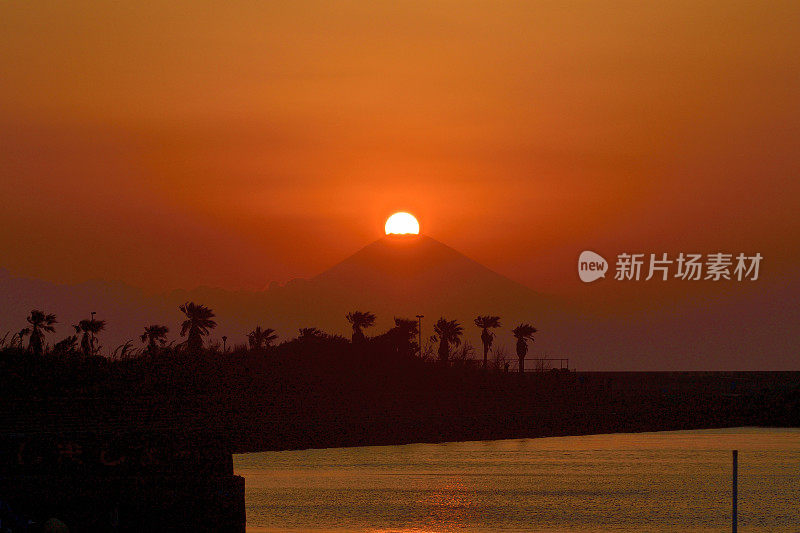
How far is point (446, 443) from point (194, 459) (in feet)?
207

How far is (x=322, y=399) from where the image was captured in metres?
98.6

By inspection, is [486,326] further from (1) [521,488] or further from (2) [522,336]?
(1) [521,488]

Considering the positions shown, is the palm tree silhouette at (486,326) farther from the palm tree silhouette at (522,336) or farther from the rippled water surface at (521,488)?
the rippled water surface at (521,488)

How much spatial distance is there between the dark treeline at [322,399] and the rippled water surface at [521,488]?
17.9 meters

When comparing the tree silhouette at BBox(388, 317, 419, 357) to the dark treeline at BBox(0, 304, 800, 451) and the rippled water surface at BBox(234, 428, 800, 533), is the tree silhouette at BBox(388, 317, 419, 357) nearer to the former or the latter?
the dark treeline at BBox(0, 304, 800, 451)

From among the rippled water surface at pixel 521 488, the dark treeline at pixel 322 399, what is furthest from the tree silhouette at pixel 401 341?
the rippled water surface at pixel 521 488

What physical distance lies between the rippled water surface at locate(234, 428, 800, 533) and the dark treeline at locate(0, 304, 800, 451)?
58.6 ft

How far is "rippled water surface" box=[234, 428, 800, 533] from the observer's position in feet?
87.1

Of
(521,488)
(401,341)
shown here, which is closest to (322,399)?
(401,341)

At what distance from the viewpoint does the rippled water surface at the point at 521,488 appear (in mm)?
26547

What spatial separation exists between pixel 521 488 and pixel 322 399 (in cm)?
6239

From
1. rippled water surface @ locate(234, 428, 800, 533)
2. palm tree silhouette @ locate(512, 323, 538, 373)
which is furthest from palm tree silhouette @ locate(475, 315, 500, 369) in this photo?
rippled water surface @ locate(234, 428, 800, 533)

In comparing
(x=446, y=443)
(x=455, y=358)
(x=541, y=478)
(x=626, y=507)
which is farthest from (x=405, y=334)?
(x=626, y=507)

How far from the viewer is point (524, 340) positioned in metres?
168
